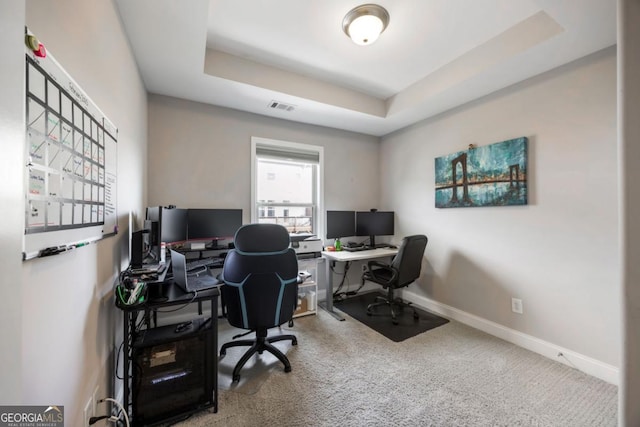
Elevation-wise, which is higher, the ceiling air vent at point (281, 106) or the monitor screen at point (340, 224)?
the ceiling air vent at point (281, 106)

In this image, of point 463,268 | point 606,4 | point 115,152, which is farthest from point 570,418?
point 115,152

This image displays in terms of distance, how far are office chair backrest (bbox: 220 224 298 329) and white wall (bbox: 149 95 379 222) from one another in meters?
1.29

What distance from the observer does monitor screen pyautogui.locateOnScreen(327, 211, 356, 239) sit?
3.42 metres

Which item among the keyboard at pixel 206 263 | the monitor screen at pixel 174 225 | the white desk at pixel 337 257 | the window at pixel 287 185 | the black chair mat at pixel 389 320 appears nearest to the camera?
the monitor screen at pixel 174 225

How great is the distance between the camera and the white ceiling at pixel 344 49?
5.53ft

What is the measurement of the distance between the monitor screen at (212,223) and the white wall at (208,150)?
20 cm

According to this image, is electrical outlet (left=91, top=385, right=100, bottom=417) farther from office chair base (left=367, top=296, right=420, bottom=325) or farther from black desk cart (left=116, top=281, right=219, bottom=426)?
office chair base (left=367, top=296, right=420, bottom=325)

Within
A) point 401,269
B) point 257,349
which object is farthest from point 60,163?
point 401,269

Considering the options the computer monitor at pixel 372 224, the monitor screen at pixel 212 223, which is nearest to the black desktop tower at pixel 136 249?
the monitor screen at pixel 212 223

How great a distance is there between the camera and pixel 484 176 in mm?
2604

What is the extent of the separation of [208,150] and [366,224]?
2303mm

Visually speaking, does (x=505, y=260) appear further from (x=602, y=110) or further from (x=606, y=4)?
(x=606, y=4)

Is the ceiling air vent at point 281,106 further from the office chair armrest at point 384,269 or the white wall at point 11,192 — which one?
the white wall at point 11,192

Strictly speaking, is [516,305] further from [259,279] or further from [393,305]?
[259,279]
